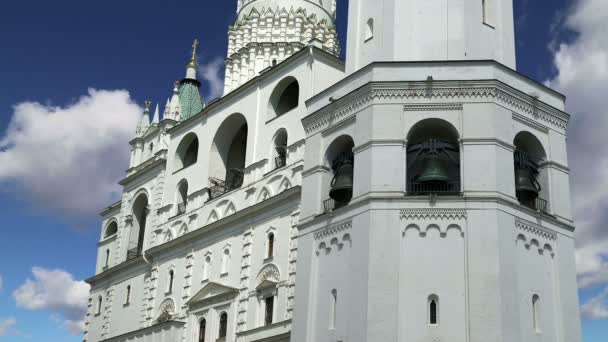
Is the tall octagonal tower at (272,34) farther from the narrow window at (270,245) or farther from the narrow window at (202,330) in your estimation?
the narrow window at (202,330)

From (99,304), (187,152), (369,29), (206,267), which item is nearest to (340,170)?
(369,29)

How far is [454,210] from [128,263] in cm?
2543

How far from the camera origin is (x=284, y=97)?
36906 mm

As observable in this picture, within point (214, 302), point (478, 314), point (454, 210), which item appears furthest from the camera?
point (214, 302)

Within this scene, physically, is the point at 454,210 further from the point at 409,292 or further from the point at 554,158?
the point at 554,158

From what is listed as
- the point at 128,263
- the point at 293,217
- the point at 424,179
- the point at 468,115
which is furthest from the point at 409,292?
the point at 128,263

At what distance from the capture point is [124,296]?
147 feet

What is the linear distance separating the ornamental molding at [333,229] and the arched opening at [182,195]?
55.4 ft

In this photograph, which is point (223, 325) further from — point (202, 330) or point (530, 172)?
point (530, 172)

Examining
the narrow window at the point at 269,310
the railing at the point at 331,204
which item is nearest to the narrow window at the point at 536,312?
the railing at the point at 331,204

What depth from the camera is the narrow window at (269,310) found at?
32281 millimetres

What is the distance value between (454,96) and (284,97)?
44.2ft

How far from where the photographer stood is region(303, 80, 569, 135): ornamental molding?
2441 cm

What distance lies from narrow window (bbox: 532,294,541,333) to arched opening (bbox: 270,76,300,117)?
15.8 metres
